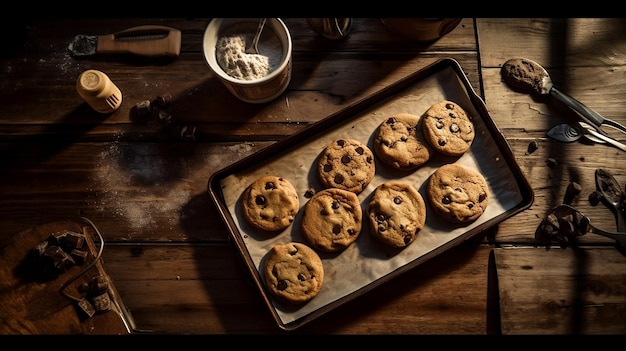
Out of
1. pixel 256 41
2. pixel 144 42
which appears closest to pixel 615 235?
pixel 256 41

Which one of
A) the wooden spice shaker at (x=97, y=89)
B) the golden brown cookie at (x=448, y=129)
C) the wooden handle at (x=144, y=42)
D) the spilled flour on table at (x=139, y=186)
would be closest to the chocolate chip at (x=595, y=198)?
the golden brown cookie at (x=448, y=129)

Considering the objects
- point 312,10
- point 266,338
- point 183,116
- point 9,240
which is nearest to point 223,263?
point 266,338

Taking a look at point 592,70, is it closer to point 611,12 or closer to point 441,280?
point 611,12

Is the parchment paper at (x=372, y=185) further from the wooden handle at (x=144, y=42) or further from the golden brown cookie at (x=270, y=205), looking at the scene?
the wooden handle at (x=144, y=42)

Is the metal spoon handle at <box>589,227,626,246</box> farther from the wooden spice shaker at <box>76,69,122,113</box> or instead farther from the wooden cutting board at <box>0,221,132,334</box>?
the wooden spice shaker at <box>76,69,122,113</box>

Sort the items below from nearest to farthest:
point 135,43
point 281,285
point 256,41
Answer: point 281,285, point 256,41, point 135,43

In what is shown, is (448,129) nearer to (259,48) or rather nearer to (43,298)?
(259,48)
